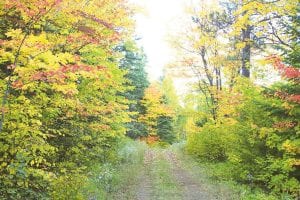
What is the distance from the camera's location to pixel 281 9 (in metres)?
14.9

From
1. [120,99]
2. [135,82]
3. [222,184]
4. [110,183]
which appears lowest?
[110,183]

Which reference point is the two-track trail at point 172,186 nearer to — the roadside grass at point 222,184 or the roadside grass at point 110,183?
the roadside grass at point 222,184

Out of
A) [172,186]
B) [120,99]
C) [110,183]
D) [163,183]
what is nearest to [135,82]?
[120,99]

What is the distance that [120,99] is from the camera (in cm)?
2094

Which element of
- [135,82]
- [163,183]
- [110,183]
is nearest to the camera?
[110,183]

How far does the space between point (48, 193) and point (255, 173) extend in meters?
7.31

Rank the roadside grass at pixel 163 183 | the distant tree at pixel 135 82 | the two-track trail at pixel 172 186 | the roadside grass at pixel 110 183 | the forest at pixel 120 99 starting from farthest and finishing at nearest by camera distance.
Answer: the distant tree at pixel 135 82 < the roadside grass at pixel 163 183 < the two-track trail at pixel 172 186 < the roadside grass at pixel 110 183 < the forest at pixel 120 99

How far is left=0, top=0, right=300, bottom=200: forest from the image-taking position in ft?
25.3

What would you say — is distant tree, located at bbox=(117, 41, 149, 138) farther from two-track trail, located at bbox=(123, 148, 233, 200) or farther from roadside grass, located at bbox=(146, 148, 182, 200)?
two-track trail, located at bbox=(123, 148, 233, 200)

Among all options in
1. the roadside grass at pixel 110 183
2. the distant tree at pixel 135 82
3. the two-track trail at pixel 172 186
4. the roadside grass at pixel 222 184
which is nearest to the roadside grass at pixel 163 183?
the two-track trail at pixel 172 186

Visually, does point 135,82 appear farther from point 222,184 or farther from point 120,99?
point 222,184

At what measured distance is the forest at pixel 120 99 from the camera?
25.3ft

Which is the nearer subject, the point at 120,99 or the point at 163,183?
the point at 163,183

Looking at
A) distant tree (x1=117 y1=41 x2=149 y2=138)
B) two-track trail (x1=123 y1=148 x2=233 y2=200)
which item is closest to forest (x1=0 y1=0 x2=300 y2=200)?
two-track trail (x1=123 y1=148 x2=233 y2=200)
